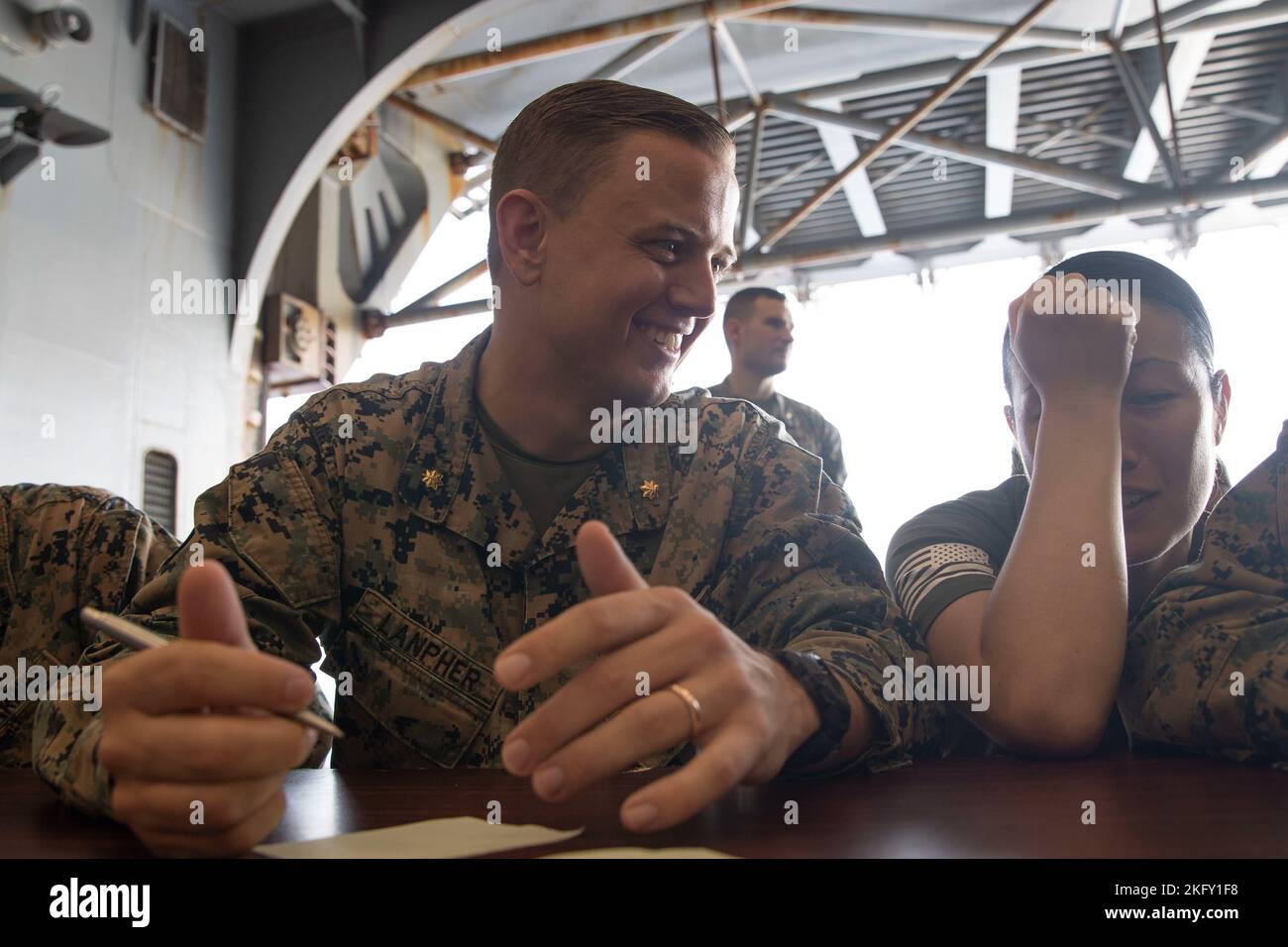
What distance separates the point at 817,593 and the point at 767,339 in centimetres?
385

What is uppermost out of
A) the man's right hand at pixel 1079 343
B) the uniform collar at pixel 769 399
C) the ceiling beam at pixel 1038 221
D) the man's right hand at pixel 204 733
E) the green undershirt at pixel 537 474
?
the ceiling beam at pixel 1038 221

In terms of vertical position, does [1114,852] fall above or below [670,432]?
below

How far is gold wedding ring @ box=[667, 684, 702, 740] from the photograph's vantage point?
2.86 ft

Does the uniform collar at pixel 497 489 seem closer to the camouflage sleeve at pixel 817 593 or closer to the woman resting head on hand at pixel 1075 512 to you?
the camouflage sleeve at pixel 817 593

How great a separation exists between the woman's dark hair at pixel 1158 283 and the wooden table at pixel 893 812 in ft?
2.39

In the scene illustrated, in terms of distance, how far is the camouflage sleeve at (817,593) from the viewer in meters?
1.19

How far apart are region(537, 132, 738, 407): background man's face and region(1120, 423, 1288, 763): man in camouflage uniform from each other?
780 millimetres

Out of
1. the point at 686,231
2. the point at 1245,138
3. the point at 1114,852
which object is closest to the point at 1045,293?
the point at 686,231

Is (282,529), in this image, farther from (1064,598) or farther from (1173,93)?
(1173,93)

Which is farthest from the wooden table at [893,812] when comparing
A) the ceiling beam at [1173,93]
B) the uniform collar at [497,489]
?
the ceiling beam at [1173,93]

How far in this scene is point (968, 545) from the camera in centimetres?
158
